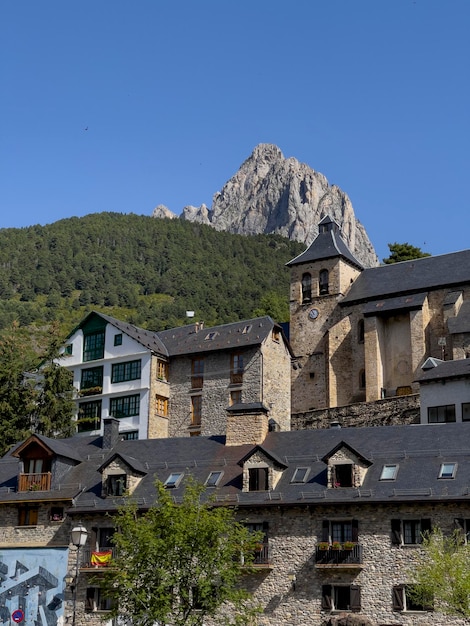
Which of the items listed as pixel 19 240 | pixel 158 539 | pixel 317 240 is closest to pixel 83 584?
pixel 158 539

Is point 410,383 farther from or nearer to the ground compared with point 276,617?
farther from the ground

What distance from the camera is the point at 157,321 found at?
5266 inches

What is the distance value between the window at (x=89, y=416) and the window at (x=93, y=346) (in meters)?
3.17

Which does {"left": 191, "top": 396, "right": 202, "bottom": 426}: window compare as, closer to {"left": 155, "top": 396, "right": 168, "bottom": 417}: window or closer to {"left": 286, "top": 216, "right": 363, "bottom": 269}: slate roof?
{"left": 155, "top": 396, "right": 168, "bottom": 417}: window

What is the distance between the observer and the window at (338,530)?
35013 millimetres

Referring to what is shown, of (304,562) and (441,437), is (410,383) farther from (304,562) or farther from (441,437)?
(304,562)

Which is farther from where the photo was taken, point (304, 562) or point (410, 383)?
point (410, 383)

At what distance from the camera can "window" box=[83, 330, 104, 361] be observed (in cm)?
6372

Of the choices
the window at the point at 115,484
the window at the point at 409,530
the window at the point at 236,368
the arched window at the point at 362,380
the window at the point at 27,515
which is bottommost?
the window at the point at 409,530

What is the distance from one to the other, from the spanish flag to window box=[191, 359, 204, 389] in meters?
23.5

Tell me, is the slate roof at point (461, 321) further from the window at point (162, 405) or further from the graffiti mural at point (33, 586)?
the graffiti mural at point (33, 586)

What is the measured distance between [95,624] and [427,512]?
13.8m

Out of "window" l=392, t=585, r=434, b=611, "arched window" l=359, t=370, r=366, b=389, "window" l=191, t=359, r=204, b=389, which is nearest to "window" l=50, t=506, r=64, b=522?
"window" l=392, t=585, r=434, b=611

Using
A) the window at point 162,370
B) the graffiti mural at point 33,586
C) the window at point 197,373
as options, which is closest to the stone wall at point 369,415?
the window at point 197,373
